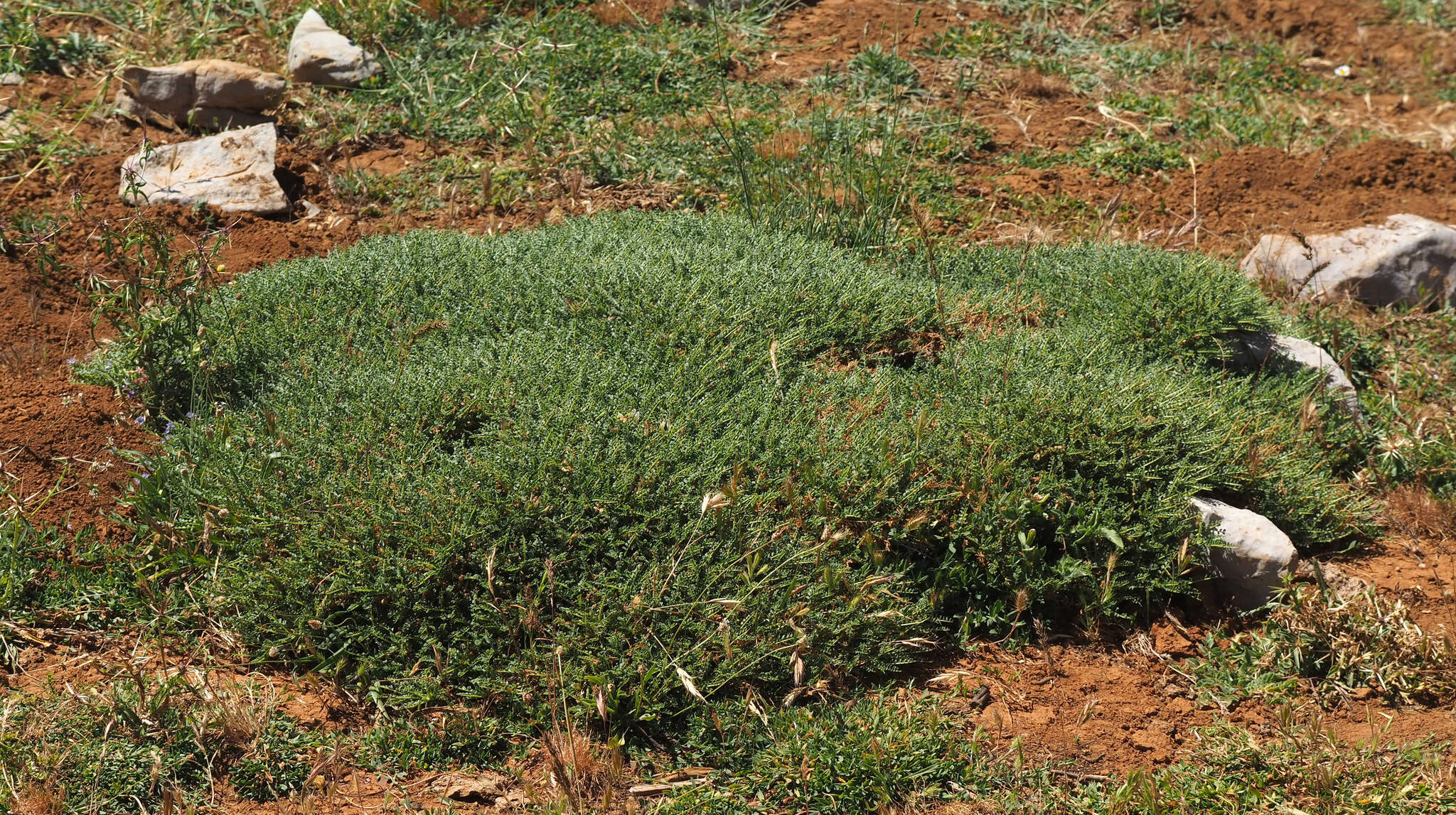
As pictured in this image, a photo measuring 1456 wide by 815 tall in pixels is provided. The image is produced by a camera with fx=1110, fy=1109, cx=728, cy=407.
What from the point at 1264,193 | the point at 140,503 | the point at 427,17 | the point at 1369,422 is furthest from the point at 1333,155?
the point at 140,503

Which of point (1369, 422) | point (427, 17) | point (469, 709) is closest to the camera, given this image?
point (469, 709)

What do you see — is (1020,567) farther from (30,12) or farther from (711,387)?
(30,12)

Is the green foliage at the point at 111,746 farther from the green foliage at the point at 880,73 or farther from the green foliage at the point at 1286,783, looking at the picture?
the green foliage at the point at 880,73

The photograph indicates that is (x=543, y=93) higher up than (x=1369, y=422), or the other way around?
(x=543, y=93)

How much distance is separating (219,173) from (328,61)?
139 centimetres

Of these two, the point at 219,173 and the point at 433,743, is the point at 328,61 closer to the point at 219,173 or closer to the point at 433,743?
the point at 219,173

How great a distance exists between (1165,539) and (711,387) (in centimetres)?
170

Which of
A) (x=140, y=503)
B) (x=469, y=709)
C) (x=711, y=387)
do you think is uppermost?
(x=711, y=387)

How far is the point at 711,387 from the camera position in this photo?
4039 millimetres

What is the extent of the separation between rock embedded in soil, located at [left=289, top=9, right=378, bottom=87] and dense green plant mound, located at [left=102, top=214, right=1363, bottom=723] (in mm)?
2464

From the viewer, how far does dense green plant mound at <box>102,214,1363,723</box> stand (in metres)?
3.35

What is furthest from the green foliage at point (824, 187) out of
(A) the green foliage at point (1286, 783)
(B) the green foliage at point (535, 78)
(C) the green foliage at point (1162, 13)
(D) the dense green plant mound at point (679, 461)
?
(C) the green foliage at point (1162, 13)

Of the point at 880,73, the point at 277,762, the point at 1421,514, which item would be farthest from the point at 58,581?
the point at 880,73

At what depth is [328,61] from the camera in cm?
682
